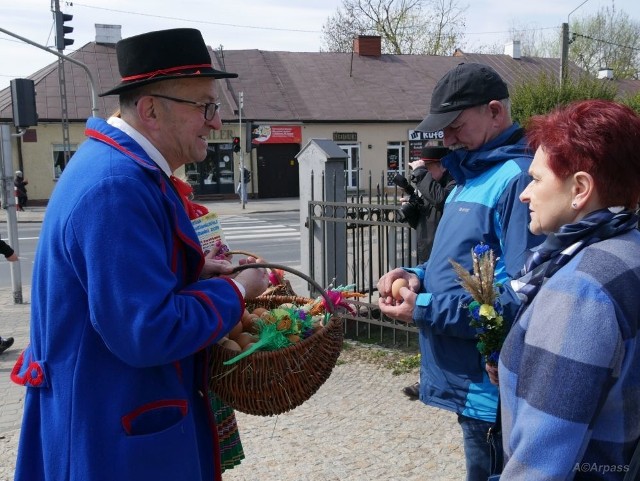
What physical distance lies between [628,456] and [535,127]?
0.89 meters

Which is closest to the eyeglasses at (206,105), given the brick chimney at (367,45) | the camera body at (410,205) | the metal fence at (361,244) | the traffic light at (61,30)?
the camera body at (410,205)

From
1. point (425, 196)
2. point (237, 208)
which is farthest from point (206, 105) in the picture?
point (237, 208)

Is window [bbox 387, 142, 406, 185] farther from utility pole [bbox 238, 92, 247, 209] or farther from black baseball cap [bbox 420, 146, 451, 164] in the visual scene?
black baseball cap [bbox 420, 146, 451, 164]

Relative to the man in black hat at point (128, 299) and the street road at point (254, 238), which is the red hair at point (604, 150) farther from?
the street road at point (254, 238)

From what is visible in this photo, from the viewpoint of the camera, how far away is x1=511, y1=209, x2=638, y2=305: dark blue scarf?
1.55 m

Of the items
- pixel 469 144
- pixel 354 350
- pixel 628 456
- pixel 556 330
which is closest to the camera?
pixel 556 330

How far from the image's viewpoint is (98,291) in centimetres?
163

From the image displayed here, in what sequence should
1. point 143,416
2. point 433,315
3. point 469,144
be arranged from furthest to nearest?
point 469,144, point 433,315, point 143,416

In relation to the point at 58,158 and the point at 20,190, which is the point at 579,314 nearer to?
the point at 20,190

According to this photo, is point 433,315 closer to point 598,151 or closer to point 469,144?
point 469,144

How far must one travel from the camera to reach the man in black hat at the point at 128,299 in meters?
1.65

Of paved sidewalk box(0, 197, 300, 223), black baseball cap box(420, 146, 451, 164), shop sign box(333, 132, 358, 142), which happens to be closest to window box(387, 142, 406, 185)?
shop sign box(333, 132, 358, 142)

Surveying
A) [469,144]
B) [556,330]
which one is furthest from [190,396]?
[469,144]

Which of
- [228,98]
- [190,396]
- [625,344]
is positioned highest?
[228,98]
